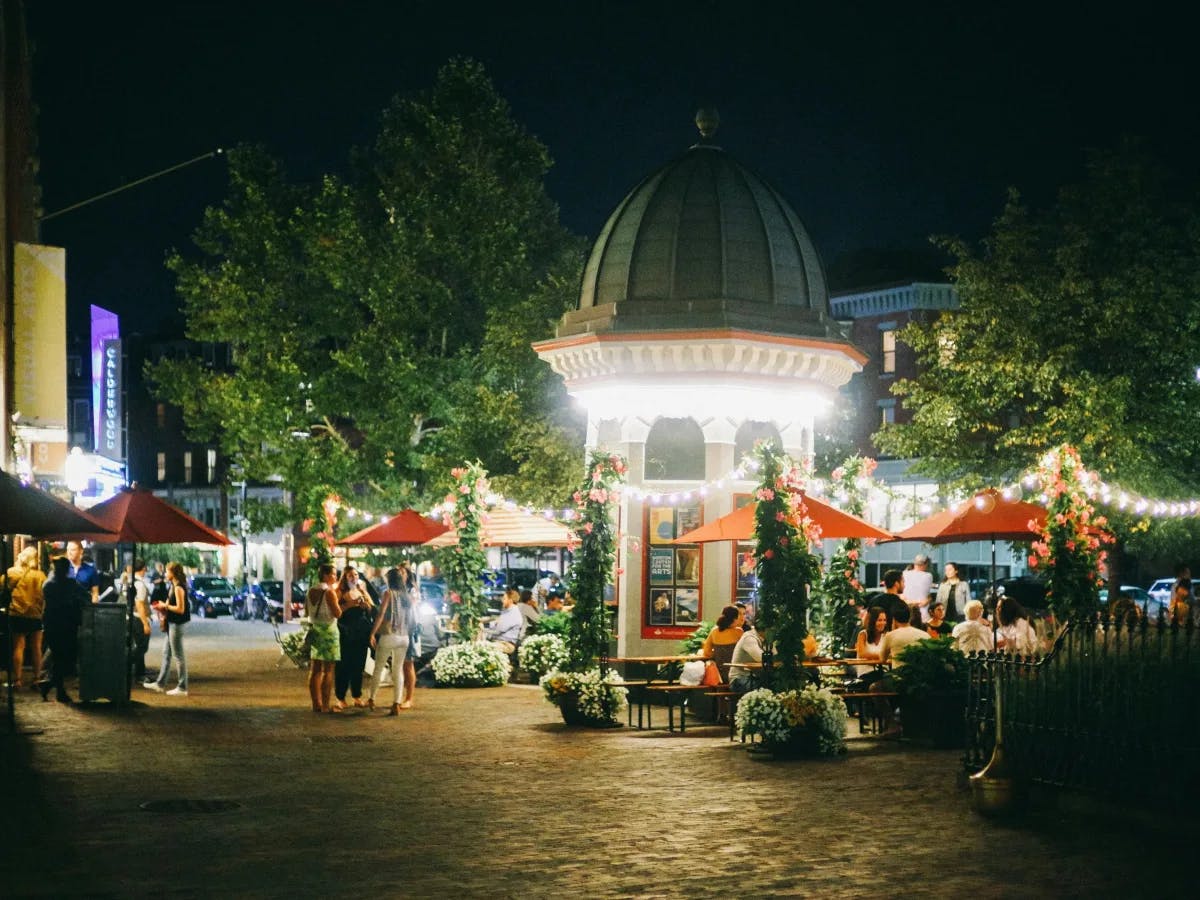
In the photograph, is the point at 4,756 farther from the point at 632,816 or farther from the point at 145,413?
the point at 145,413

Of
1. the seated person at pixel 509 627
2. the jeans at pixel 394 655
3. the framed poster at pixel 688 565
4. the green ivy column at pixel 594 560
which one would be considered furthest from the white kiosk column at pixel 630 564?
the seated person at pixel 509 627

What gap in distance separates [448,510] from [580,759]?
1153cm

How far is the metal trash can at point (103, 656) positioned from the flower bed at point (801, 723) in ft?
30.4

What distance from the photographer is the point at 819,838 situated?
10.9 metres

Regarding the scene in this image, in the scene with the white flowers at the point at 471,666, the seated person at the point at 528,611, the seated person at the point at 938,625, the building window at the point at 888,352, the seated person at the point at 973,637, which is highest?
the building window at the point at 888,352

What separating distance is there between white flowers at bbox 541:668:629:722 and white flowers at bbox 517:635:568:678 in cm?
508

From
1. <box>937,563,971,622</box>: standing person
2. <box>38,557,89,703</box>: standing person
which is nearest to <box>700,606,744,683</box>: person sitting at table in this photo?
<box>937,563,971,622</box>: standing person

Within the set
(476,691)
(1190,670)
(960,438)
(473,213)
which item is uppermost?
(473,213)

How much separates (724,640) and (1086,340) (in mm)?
18678

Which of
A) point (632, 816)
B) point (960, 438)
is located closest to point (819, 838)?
point (632, 816)

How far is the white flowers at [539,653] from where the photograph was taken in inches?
961

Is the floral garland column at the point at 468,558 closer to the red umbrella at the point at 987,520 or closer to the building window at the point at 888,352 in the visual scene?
the red umbrella at the point at 987,520

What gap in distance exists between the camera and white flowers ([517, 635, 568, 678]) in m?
24.4

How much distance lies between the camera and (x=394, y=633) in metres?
20.7
